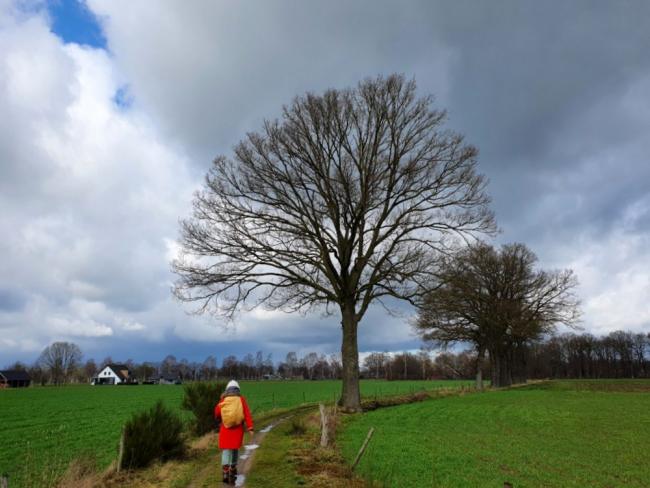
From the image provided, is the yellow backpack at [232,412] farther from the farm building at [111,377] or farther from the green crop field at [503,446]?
the farm building at [111,377]

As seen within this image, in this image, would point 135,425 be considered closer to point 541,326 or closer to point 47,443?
point 47,443

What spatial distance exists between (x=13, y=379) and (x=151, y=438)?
462ft

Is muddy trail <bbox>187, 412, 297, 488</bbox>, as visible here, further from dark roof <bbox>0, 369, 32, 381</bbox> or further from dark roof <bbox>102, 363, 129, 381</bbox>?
dark roof <bbox>102, 363, 129, 381</bbox>

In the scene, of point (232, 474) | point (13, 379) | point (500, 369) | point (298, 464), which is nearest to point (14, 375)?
point (13, 379)

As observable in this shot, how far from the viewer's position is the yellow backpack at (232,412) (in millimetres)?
9672

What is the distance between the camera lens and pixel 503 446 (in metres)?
18.5

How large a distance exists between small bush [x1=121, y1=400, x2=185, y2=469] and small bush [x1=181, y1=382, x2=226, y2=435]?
4746 mm

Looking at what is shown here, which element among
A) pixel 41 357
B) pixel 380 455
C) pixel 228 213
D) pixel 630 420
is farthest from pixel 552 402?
pixel 41 357

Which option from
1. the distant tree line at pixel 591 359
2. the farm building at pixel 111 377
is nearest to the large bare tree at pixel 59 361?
the farm building at pixel 111 377

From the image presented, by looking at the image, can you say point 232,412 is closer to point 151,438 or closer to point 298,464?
point 298,464

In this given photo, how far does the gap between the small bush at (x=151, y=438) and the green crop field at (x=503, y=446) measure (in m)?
5.23

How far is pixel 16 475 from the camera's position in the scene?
14398 mm

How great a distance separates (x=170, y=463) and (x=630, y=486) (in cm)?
1259

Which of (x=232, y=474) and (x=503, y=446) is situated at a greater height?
(x=232, y=474)
